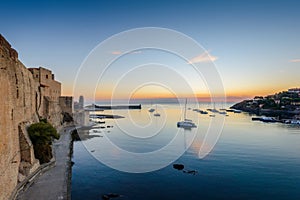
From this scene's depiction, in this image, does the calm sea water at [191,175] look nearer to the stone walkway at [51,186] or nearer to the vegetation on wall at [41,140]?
the stone walkway at [51,186]

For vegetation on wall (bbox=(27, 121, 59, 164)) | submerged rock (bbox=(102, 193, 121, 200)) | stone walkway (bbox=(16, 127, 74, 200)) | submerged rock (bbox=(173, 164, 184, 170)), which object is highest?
vegetation on wall (bbox=(27, 121, 59, 164))

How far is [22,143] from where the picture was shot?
14.9m

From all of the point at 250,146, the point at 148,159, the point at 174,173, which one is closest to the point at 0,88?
the point at 174,173

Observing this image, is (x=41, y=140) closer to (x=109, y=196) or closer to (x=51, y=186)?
(x=51, y=186)

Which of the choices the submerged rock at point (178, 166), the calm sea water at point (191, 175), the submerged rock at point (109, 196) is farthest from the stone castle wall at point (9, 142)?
the submerged rock at point (178, 166)

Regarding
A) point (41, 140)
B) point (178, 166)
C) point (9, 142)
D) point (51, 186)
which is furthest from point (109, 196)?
point (178, 166)

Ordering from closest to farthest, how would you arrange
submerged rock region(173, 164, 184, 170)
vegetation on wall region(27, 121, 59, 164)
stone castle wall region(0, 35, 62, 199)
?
stone castle wall region(0, 35, 62, 199), vegetation on wall region(27, 121, 59, 164), submerged rock region(173, 164, 184, 170)

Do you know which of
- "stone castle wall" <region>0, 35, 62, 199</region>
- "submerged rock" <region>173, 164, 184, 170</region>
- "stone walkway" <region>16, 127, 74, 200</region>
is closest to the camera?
"stone castle wall" <region>0, 35, 62, 199</region>

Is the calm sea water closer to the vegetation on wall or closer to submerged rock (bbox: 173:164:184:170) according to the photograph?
submerged rock (bbox: 173:164:184:170)

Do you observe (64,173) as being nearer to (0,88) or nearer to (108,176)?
(108,176)

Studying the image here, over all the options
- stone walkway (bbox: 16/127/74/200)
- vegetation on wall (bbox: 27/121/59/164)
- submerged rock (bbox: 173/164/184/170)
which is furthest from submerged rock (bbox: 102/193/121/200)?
submerged rock (bbox: 173/164/184/170)

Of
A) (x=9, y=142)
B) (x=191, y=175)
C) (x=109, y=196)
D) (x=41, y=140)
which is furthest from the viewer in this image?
(x=191, y=175)

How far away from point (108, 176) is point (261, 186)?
474 inches

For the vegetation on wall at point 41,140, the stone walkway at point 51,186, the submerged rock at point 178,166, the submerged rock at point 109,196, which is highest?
the vegetation on wall at point 41,140
